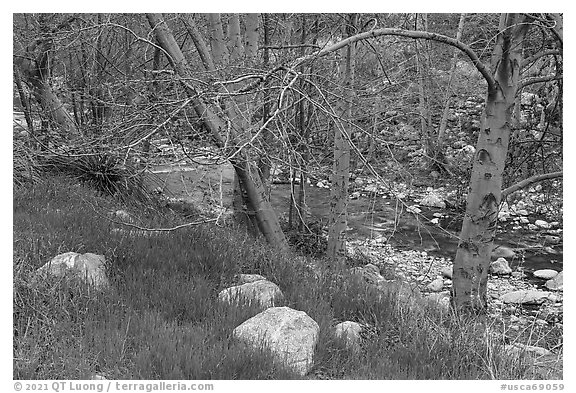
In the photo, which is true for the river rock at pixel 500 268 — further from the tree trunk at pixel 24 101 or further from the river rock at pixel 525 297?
the tree trunk at pixel 24 101

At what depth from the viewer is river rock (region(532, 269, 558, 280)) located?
10492mm

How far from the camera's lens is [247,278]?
563 centimetres

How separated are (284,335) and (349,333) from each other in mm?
680

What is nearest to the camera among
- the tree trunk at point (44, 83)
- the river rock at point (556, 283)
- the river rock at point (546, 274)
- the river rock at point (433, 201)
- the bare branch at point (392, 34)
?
the bare branch at point (392, 34)

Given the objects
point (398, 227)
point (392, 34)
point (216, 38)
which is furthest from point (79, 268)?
point (398, 227)

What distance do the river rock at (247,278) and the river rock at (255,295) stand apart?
1.07ft

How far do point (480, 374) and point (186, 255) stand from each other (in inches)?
110

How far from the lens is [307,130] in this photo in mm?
8961

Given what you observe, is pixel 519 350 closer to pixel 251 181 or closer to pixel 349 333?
pixel 349 333

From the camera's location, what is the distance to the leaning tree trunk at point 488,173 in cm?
612

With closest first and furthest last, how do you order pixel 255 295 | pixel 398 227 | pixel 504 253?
1. pixel 255 295
2. pixel 504 253
3. pixel 398 227

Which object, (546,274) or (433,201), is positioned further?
(433,201)

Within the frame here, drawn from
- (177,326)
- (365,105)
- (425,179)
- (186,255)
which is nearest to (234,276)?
(186,255)

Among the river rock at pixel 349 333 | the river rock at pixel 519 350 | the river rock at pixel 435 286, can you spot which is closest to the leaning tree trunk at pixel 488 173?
the river rock at pixel 519 350
